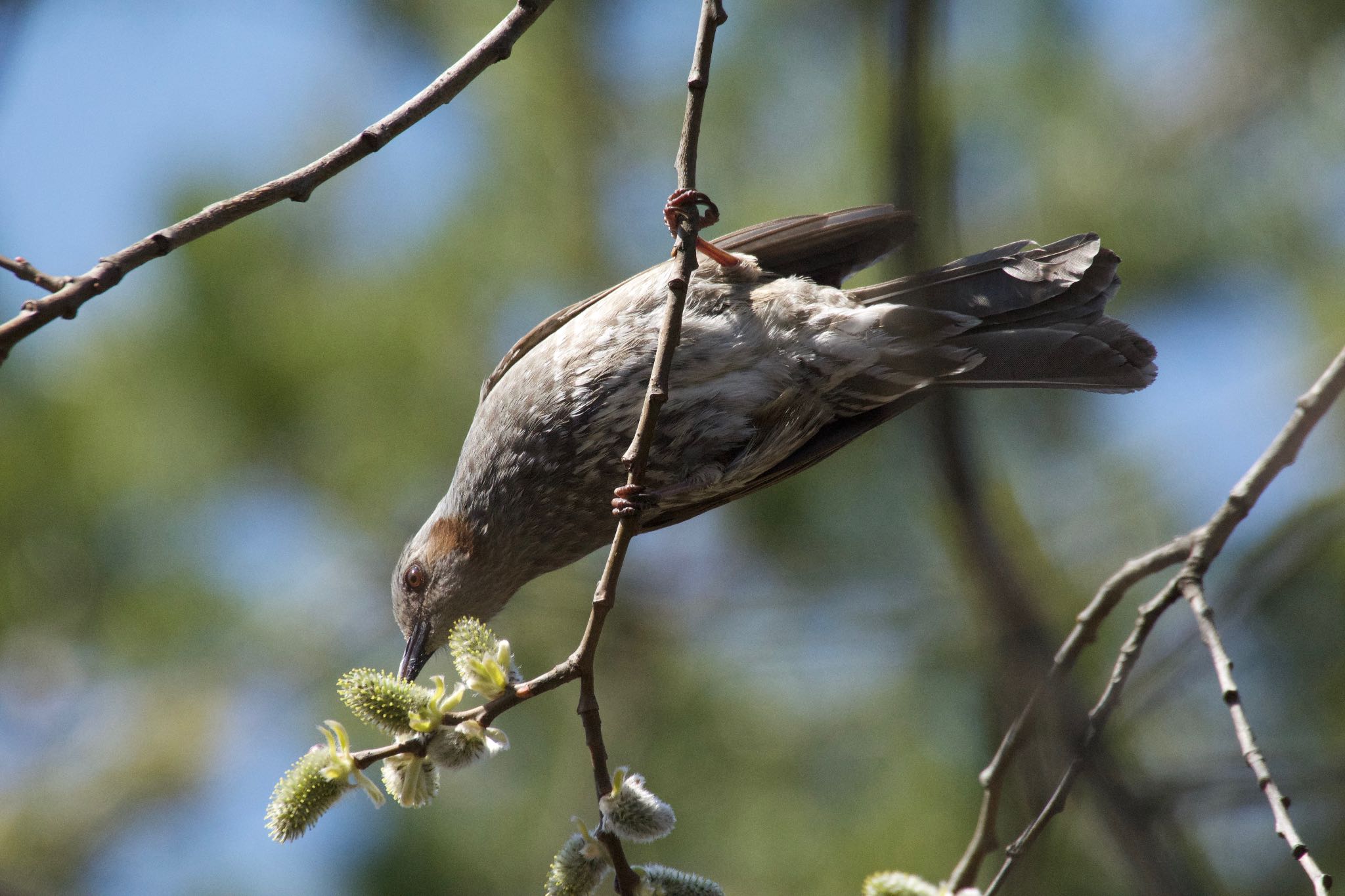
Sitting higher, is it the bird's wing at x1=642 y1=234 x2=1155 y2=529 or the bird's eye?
the bird's wing at x1=642 y1=234 x2=1155 y2=529

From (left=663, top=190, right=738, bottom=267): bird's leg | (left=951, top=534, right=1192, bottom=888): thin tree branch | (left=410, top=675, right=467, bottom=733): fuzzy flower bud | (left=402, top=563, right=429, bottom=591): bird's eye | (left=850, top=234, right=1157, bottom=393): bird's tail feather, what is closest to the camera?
(left=410, top=675, right=467, bottom=733): fuzzy flower bud

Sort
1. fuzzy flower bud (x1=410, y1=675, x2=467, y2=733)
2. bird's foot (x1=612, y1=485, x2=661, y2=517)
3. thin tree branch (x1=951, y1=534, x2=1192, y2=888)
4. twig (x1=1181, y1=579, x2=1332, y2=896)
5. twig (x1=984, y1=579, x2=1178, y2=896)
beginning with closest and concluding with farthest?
1. twig (x1=984, y1=579, x2=1178, y2=896)
2. twig (x1=1181, y1=579, x2=1332, y2=896)
3. fuzzy flower bud (x1=410, y1=675, x2=467, y2=733)
4. thin tree branch (x1=951, y1=534, x2=1192, y2=888)
5. bird's foot (x1=612, y1=485, x2=661, y2=517)

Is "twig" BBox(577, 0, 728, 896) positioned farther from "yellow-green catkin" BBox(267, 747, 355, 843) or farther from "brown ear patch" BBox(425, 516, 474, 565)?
"brown ear patch" BBox(425, 516, 474, 565)

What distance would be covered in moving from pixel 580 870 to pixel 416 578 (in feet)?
5.82

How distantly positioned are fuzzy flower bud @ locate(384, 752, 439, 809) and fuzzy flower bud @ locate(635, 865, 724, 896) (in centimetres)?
42

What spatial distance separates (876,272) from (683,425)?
5.71ft

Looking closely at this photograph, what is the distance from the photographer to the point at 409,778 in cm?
213

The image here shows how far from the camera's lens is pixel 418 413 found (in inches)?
224

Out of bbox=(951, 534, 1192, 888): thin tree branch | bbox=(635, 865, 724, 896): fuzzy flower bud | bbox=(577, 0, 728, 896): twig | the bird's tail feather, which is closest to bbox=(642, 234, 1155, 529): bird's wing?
the bird's tail feather

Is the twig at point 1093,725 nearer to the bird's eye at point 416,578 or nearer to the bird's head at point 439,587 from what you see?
the bird's head at point 439,587

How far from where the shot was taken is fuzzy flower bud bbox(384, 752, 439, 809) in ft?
6.97

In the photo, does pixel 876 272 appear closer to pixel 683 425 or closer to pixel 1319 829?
pixel 683 425

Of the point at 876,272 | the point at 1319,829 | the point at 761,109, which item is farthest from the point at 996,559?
the point at 761,109

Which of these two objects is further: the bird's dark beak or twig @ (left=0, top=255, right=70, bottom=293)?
the bird's dark beak
